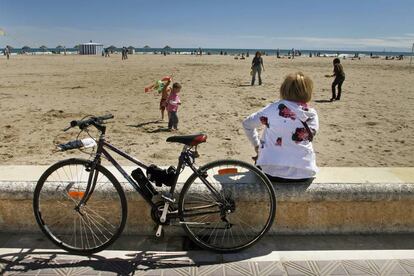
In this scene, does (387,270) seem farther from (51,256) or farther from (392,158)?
(392,158)

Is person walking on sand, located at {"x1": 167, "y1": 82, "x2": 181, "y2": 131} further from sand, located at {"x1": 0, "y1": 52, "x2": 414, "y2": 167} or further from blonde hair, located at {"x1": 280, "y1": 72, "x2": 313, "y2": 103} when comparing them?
blonde hair, located at {"x1": 280, "y1": 72, "x2": 313, "y2": 103}

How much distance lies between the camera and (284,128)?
3367 millimetres

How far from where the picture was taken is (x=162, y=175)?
3.32 metres

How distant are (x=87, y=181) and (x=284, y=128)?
5.51 feet

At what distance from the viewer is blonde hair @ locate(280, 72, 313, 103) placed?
11.0 ft

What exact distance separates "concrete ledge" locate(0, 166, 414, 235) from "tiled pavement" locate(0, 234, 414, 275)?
93 mm

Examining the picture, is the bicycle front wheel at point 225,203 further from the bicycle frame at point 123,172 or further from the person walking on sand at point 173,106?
the person walking on sand at point 173,106

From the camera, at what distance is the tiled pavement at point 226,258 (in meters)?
3.15

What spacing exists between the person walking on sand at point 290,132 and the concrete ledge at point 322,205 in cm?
13

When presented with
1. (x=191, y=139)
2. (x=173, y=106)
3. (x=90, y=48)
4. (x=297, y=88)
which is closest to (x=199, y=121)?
(x=173, y=106)

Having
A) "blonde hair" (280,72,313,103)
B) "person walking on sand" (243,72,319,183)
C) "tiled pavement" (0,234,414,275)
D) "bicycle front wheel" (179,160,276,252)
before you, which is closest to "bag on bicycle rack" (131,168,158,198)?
"bicycle front wheel" (179,160,276,252)

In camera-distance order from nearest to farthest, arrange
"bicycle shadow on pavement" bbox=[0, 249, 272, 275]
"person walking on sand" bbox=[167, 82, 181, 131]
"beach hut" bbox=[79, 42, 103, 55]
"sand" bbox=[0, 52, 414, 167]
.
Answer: "bicycle shadow on pavement" bbox=[0, 249, 272, 275] < "sand" bbox=[0, 52, 414, 167] < "person walking on sand" bbox=[167, 82, 181, 131] < "beach hut" bbox=[79, 42, 103, 55]

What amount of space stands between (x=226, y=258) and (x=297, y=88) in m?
1.51

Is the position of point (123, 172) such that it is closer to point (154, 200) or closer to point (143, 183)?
point (143, 183)
